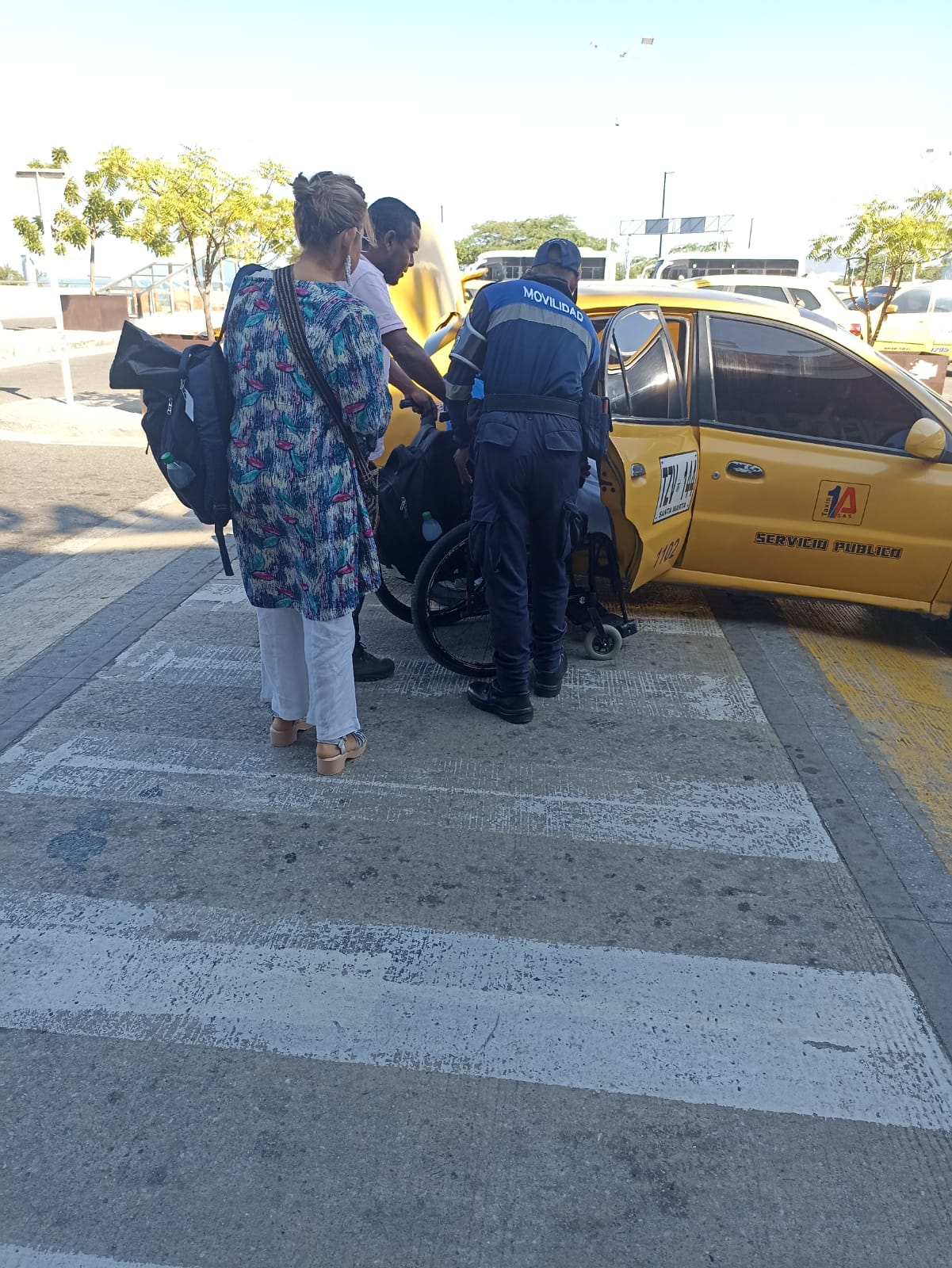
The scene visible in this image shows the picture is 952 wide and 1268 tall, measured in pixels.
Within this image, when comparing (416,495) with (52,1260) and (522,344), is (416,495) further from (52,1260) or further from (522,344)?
(52,1260)

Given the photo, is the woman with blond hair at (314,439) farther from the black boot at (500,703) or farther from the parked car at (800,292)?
the parked car at (800,292)

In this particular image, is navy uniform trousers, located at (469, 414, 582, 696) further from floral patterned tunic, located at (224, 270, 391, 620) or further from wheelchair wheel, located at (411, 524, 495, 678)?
floral patterned tunic, located at (224, 270, 391, 620)

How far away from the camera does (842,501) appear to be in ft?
15.6

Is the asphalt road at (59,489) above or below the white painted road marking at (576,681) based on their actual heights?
below

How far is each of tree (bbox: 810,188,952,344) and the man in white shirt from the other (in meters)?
13.6

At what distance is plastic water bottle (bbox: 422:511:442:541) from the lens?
4.45 meters

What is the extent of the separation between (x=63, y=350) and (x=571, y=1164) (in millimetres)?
12876

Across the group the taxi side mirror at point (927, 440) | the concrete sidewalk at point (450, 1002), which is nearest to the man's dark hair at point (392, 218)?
the concrete sidewalk at point (450, 1002)

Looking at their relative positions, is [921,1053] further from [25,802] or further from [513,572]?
[25,802]

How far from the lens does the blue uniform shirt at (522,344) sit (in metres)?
3.72

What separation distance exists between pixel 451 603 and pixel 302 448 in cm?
154

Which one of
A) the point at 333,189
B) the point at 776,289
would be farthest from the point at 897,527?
the point at 776,289

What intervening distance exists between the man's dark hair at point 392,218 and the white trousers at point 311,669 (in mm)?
1855

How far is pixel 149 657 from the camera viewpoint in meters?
4.70
